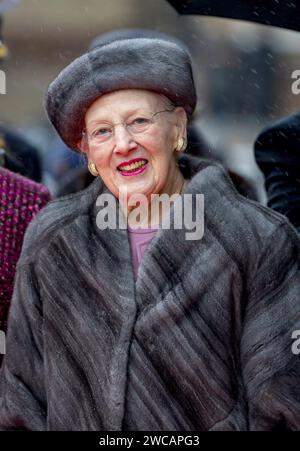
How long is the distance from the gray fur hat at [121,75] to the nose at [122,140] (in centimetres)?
12

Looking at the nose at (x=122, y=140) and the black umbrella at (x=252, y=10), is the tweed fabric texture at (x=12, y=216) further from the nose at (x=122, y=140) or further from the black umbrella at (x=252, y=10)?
the black umbrella at (x=252, y=10)

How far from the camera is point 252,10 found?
13.3ft

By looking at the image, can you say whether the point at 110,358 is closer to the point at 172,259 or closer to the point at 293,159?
the point at 172,259

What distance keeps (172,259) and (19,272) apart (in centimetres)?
48

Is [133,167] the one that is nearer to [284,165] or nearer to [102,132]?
[102,132]

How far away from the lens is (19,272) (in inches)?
135

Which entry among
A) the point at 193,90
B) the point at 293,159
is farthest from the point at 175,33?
the point at 193,90

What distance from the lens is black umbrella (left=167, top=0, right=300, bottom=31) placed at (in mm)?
3965

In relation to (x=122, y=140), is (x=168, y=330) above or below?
below

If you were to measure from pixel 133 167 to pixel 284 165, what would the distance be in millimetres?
924

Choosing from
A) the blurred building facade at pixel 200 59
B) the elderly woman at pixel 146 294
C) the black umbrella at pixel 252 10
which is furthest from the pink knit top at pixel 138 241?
the blurred building facade at pixel 200 59

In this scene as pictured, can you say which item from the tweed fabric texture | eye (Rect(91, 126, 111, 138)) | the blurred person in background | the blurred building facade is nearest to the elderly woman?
eye (Rect(91, 126, 111, 138))

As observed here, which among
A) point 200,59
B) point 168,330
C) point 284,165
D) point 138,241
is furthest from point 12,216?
point 200,59

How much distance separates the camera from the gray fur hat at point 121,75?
10.9 feet
